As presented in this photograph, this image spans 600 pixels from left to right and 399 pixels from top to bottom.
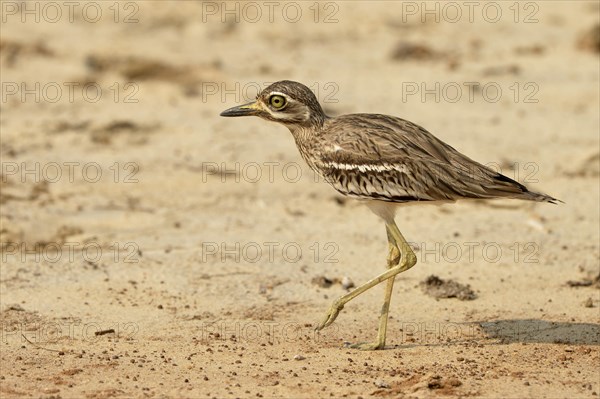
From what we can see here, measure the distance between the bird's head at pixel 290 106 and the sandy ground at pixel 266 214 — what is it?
1.17 meters

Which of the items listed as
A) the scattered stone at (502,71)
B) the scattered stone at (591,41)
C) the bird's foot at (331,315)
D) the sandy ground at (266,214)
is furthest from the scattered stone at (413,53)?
the bird's foot at (331,315)

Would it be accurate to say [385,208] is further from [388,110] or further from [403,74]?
[403,74]

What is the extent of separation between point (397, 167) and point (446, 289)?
123 centimetres

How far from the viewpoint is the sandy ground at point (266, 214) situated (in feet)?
20.0

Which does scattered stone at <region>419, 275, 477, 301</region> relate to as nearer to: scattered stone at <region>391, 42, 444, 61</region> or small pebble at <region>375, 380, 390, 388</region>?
small pebble at <region>375, 380, 390, 388</region>

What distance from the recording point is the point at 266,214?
8.62m

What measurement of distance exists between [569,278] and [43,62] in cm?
660

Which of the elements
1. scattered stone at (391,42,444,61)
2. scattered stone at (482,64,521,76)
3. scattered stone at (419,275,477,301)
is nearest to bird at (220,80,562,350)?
scattered stone at (419,275,477,301)

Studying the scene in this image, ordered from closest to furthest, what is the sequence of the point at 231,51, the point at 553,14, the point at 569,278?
the point at 569,278 → the point at 231,51 → the point at 553,14

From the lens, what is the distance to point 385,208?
259 inches

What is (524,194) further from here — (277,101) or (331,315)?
(277,101)

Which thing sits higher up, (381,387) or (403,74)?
(403,74)

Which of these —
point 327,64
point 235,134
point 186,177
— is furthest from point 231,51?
point 186,177

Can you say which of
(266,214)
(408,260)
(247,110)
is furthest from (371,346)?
(266,214)
